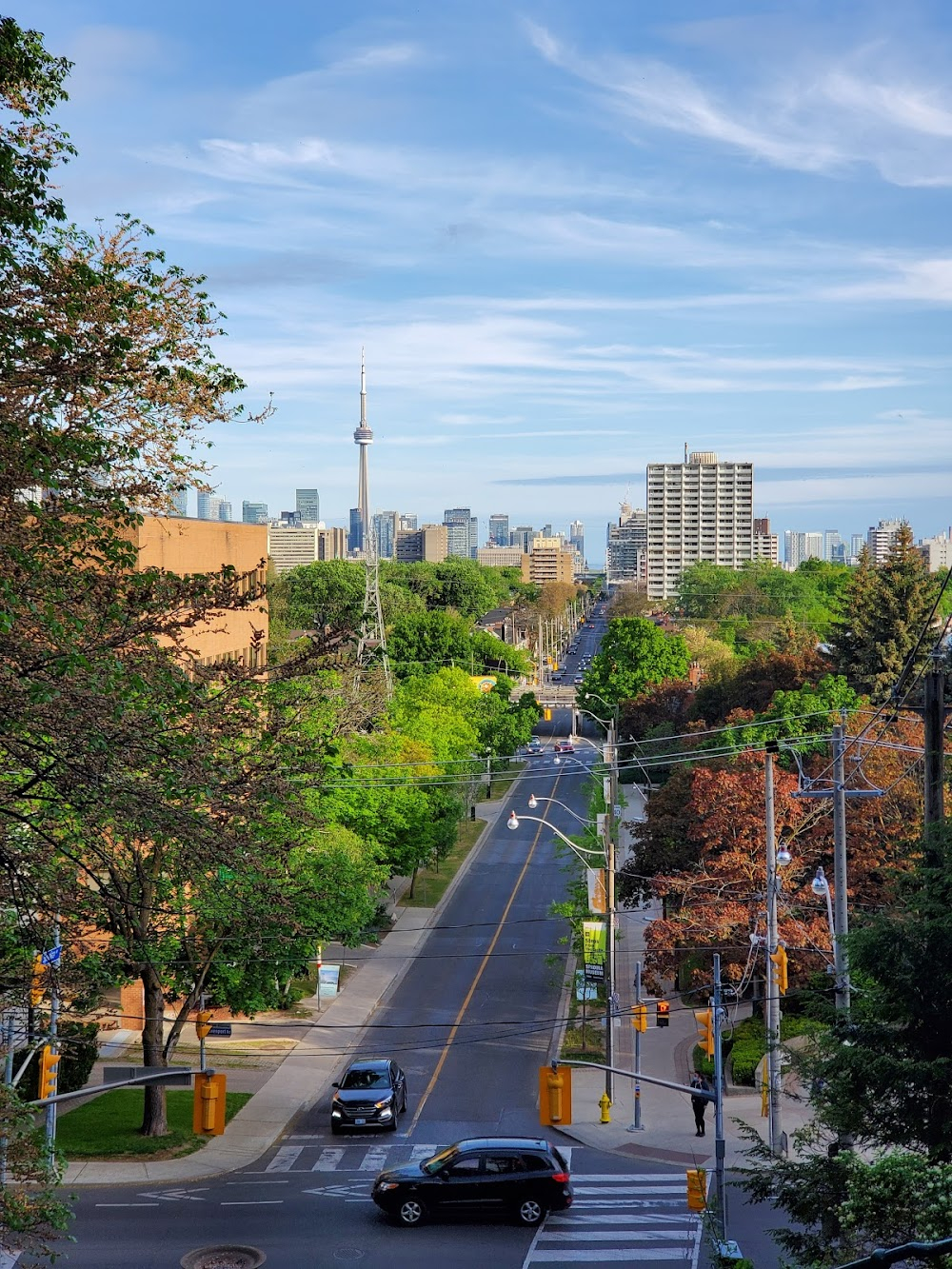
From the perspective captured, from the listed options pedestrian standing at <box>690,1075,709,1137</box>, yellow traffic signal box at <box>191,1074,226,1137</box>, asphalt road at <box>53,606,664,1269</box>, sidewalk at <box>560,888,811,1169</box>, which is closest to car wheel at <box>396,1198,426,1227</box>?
asphalt road at <box>53,606,664,1269</box>

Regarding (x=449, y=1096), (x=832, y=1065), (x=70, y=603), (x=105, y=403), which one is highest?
(x=105, y=403)

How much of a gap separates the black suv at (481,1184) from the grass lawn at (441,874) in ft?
99.8

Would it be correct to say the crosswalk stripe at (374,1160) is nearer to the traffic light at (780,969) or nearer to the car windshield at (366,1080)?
the car windshield at (366,1080)

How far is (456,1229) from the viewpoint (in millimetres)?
24594

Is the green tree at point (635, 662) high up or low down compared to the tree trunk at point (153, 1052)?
up

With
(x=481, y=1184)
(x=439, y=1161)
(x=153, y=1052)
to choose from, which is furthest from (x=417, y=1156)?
(x=153, y=1052)

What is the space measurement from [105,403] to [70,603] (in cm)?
329

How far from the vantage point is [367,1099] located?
3120 centimetres

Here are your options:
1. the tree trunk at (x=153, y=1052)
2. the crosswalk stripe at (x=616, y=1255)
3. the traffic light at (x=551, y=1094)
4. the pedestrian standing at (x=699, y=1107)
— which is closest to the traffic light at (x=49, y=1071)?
the tree trunk at (x=153, y=1052)

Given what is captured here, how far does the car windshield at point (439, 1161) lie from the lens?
2502 cm

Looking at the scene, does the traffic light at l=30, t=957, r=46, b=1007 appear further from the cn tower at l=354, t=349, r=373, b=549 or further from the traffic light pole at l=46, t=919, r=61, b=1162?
the cn tower at l=354, t=349, r=373, b=549

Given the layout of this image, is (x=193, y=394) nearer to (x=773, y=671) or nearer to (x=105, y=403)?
(x=105, y=403)

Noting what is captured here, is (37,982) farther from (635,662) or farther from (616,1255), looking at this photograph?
(635,662)

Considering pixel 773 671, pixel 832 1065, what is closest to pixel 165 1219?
pixel 832 1065
